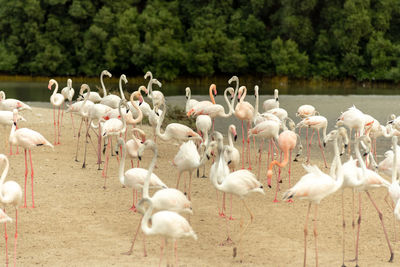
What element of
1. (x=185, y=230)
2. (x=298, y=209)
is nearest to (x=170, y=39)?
(x=298, y=209)

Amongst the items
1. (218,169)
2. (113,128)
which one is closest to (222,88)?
(113,128)

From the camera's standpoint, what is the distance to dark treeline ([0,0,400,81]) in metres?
33.1

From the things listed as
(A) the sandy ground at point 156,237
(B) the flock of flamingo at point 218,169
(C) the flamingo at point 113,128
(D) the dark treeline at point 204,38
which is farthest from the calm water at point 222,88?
(A) the sandy ground at point 156,237

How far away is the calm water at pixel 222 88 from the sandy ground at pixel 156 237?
18382 mm

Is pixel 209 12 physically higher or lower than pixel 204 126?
higher

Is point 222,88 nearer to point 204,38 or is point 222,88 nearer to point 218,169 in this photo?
point 204,38

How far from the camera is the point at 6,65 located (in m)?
37.2

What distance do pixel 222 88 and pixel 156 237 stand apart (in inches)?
1109

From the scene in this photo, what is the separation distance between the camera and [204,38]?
35.7m

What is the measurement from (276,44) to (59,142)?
933 inches

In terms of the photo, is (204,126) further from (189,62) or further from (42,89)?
(189,62)

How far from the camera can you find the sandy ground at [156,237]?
5.81 meters

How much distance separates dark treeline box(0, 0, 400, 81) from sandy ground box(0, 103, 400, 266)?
25397mm

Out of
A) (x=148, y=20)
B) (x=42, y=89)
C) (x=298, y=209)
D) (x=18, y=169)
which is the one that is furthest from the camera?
(x=148, y=20)
